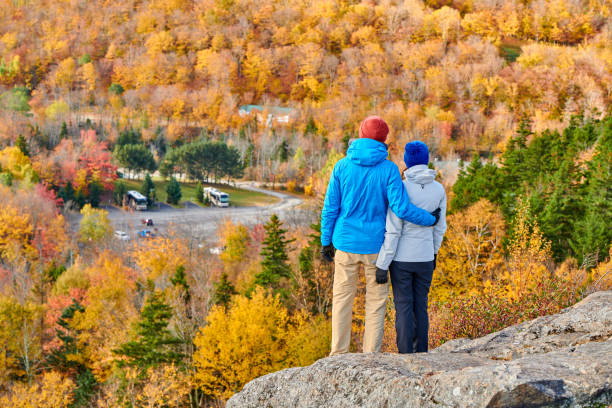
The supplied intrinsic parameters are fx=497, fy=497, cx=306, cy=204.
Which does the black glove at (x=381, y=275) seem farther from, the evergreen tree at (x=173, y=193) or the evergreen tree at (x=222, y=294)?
the evergreen tree at (x=173, y=193)

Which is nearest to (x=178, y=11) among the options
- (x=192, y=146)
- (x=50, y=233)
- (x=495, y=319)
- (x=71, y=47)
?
(x=71, y=47)

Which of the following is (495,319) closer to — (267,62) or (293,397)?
(293,397)

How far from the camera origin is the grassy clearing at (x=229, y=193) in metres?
84.6

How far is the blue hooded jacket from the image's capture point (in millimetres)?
5352

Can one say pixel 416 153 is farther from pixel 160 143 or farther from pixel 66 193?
pixel 160 143

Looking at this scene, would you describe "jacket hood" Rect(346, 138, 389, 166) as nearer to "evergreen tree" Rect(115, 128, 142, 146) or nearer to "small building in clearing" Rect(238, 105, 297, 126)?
"evergreen tree" Rect(115, 128, 142, 146)

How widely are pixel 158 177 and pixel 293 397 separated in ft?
311

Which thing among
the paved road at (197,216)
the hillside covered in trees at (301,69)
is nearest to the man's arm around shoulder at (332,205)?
the paved road at (197,216)

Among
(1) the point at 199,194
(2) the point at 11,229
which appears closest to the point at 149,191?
(1) the point at 199,194

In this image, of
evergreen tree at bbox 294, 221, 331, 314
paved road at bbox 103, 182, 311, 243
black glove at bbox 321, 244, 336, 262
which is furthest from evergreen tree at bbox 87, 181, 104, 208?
black glove at bbox 321, 244, 336, 262

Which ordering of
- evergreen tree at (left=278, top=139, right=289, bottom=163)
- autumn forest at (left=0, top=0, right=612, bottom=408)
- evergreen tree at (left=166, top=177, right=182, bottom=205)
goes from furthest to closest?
evergreen tree at (left=278, top=139, right=289, bottom=163) < evergreen tree at (left=166, top=177, right=182, bottom=205) < autumn forest at (left=0, top=0, right=612, bottom=408)

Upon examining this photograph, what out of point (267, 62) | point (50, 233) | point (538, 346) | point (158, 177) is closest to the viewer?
point (538, 346)

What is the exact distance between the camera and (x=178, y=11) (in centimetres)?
19200

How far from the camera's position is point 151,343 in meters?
28.7
